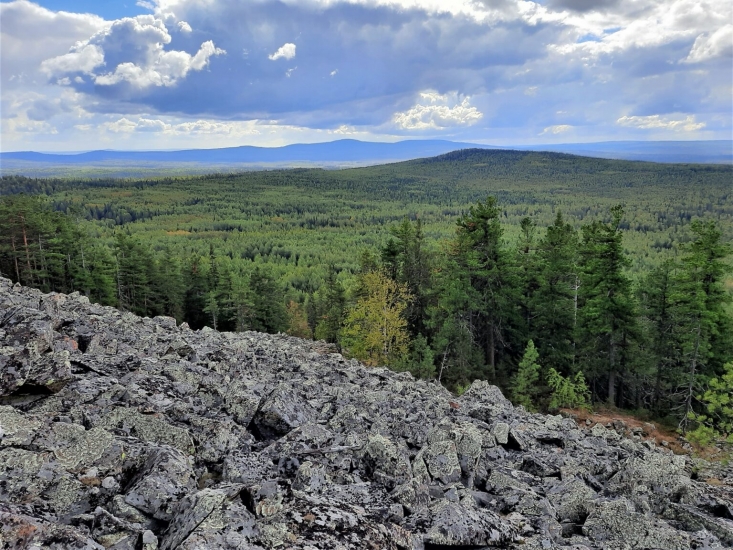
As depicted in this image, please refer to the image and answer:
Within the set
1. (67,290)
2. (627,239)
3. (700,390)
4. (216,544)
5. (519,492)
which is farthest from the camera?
(627,239)

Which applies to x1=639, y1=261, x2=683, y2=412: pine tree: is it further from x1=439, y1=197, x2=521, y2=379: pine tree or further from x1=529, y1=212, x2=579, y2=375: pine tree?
x1=439, y1=197, x2=521, y2=379: pine tree

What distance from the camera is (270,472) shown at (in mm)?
6559

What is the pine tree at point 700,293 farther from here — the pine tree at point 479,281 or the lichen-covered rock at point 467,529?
the lichen-covered rock at point 467,529

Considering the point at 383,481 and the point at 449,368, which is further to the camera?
the point at 449,368

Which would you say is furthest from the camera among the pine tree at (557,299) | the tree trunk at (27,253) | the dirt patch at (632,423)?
the tree trunk at (27,253)

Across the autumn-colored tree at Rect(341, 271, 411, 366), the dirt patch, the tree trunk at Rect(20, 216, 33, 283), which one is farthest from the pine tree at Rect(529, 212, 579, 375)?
the tree trunk at Rect(20, 216, 33, 283)

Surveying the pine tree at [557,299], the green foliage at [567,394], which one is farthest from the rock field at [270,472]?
the pine tree at [557,299]

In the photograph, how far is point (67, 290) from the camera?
47.7 metres

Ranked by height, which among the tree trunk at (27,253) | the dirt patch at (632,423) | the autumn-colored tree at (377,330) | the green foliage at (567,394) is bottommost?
the dirt patch at (632,423)

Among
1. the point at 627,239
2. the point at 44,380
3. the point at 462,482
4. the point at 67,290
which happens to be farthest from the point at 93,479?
the point at 627,239

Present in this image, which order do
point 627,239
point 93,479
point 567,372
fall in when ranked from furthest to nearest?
point 627,239 < point 567,372 < point 93,479

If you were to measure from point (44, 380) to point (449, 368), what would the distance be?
89.0ft

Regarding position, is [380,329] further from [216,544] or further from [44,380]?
[216,544]

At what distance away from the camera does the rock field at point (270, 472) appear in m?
4.68
